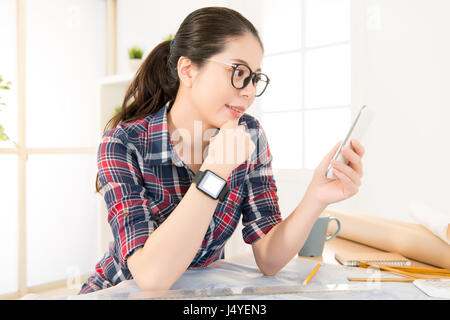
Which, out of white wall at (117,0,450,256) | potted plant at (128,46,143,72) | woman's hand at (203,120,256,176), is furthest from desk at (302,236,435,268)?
potted plant at (128,46,143,72)

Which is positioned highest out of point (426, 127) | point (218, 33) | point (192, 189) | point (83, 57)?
point (83, 57)

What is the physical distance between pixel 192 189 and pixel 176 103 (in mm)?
343

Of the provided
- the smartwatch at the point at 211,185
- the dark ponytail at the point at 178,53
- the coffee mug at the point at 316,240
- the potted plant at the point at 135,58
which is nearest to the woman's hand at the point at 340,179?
the coffee mug at the point at 316,240

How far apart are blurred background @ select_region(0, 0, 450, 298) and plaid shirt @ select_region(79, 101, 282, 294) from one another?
1104 mm

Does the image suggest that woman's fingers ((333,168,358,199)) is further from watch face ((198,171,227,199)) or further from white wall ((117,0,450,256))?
white wall ((117,0,450,256))

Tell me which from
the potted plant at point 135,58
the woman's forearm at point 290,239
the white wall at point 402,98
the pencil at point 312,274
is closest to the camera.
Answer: the pencil at point 312,274

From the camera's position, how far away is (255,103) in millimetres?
2438

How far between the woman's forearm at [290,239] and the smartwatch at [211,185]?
7.2 inches

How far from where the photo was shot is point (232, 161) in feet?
2.70

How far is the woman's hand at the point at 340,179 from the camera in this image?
0.79 metres

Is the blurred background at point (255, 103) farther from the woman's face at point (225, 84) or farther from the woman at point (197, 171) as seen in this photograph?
the woman's face at point (225, 84)

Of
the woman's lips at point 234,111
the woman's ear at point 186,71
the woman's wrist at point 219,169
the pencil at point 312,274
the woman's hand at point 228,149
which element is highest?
the woman's ear at point 186,71
